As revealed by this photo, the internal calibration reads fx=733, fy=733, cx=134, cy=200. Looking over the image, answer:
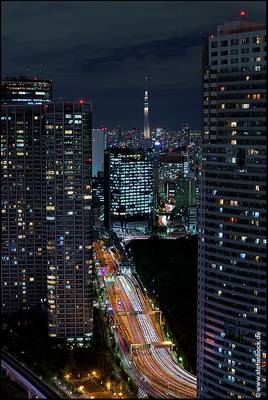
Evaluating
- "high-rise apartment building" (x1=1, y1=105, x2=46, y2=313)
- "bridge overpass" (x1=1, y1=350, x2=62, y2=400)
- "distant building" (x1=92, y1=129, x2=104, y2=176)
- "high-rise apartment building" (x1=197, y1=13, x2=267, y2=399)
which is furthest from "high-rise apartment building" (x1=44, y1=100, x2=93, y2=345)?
"distant building" (x1=92, y1=129, x2=104, y2=176)

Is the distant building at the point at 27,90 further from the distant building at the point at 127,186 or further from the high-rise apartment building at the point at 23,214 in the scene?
the high-rise apartment building at the point at 23,214

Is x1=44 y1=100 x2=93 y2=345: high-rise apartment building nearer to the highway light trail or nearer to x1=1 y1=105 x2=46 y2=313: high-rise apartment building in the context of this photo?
the highway light trail

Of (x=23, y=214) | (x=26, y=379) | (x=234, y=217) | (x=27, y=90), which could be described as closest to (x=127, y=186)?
(x=27, y=90)

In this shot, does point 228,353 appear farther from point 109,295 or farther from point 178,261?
point 178,261

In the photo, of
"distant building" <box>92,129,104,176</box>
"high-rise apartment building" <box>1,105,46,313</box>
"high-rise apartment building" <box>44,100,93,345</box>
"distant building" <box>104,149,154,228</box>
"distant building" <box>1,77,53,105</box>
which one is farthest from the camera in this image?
"distant building" <box>104,149,154,228</box>

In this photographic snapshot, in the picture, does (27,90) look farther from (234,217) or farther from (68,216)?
(234,217)

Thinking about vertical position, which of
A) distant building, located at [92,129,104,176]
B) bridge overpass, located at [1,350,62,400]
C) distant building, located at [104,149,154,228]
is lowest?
bridge overpass, located at [1,350,62,400]
